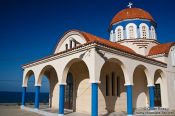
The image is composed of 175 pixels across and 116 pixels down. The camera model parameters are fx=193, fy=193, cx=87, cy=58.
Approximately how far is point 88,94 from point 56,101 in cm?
443

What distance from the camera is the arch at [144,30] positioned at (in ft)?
68.7

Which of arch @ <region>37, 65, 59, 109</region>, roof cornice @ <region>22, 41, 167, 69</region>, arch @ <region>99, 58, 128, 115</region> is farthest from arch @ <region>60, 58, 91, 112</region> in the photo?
arch @ <region>37, 65, 59, 109</region>

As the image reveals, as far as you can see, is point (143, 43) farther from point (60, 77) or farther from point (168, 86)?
point (60, 77)

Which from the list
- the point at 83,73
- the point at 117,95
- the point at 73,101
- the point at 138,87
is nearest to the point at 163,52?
the point at 138,87

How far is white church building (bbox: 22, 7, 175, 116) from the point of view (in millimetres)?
11461

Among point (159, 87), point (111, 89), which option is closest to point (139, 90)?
point (159, 87)

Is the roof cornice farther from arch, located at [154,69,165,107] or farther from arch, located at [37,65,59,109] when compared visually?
arch, located at [37,65,59,109]

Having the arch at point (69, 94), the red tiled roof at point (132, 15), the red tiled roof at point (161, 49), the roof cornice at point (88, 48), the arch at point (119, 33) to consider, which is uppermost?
the red tiled roof at point (132, 15)

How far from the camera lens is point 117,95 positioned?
15289 mm

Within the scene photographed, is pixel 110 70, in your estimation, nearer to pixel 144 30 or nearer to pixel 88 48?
pixel 88 48

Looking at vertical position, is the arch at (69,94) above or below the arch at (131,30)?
below

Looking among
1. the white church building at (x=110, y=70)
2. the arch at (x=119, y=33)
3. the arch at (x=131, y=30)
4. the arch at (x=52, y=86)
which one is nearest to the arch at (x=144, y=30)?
the white church building at (x=110, y=70)

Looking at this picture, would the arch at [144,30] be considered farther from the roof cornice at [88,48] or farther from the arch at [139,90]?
the arch at [139,90]

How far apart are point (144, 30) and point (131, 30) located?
145cm
